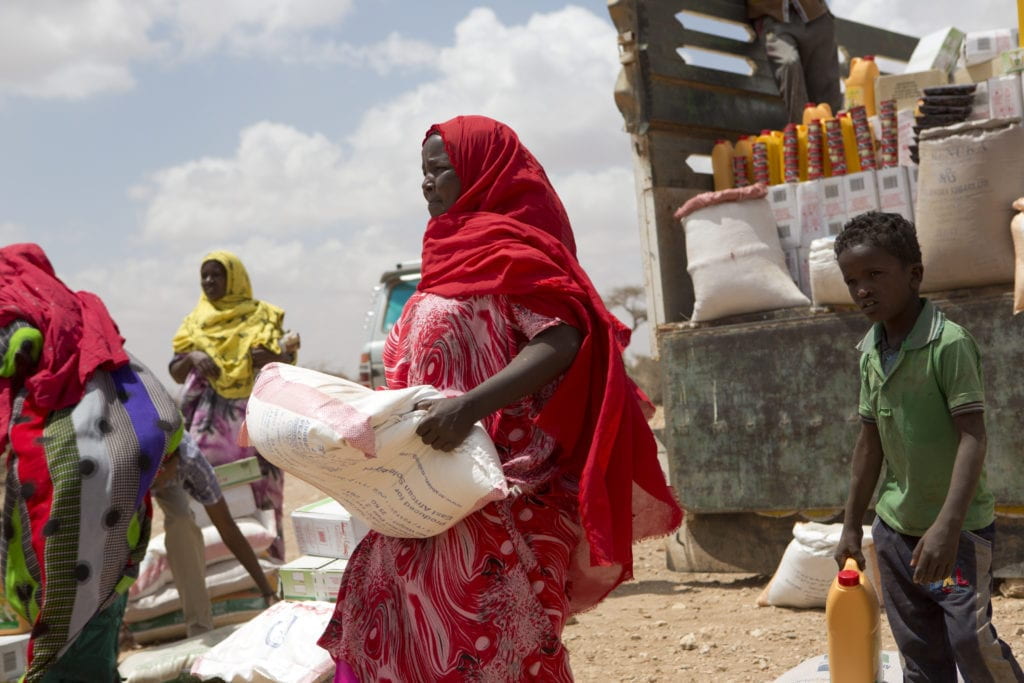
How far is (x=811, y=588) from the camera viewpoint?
16.0ft

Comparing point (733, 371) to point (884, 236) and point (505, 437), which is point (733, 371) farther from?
point (505, 437)

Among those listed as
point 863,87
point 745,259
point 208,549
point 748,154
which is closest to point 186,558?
point 208,549

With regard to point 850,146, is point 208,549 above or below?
below

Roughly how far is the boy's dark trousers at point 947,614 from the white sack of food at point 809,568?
6.45 ft

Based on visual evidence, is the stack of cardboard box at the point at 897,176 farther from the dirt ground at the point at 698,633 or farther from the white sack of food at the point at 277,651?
the white sack of food at the point at 277,651

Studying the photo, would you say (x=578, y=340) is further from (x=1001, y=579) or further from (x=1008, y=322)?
(x=1001, y=579)

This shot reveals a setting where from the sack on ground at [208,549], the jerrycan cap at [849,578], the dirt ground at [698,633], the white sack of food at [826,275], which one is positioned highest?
the white sack of food at [826,275]

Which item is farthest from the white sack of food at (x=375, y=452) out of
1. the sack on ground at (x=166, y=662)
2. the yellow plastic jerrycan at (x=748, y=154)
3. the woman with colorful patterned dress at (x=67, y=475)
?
the yellow plastic jerrycan at (x=748, y=154)

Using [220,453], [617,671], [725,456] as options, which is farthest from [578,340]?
[220,453]

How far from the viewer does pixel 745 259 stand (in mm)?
5285

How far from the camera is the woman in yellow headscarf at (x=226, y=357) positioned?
20.7ft

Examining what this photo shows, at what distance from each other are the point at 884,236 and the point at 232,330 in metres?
4.57

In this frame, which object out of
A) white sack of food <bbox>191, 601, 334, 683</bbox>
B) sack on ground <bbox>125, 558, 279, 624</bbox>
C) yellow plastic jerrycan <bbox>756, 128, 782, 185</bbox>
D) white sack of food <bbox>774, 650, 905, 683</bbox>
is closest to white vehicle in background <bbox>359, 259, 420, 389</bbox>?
sack on ground <bbox>125, 558, 279, 624</bbox>

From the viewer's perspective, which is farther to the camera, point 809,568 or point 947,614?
point 809,568
